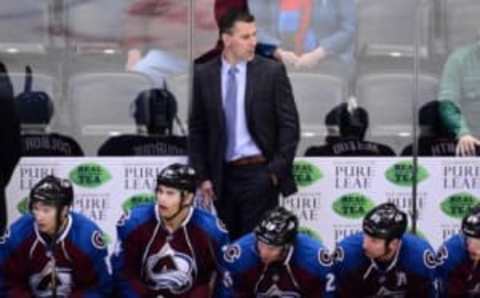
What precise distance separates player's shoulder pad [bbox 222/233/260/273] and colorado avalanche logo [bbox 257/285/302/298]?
6.4 inches

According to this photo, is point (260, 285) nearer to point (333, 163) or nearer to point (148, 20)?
point (333, 163)

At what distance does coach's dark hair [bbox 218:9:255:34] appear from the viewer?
6.91 metres

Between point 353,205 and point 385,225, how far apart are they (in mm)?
882

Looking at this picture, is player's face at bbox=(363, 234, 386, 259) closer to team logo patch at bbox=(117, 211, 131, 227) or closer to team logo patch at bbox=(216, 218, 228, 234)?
team logo patch at bbox=(216, 218, 228, 234)

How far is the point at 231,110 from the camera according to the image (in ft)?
22.8

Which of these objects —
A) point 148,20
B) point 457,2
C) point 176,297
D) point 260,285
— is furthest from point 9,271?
point 457,2

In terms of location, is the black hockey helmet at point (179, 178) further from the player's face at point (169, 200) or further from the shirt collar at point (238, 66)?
the shirt collar at point (238, 66)

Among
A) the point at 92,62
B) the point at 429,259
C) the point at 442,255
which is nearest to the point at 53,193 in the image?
the point at 92,62

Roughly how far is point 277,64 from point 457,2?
1.33 metres

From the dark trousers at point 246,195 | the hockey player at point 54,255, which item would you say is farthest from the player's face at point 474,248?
the hockey player at point 54,255

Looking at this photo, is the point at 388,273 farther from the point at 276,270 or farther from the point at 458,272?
the point at 276,270

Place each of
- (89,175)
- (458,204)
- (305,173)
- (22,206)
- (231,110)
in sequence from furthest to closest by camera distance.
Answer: (458,204) → (305,173) → (89,175) → (22,206) → (231,110)

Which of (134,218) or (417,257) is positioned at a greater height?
(134,218)

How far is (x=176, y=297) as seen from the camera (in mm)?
6539
